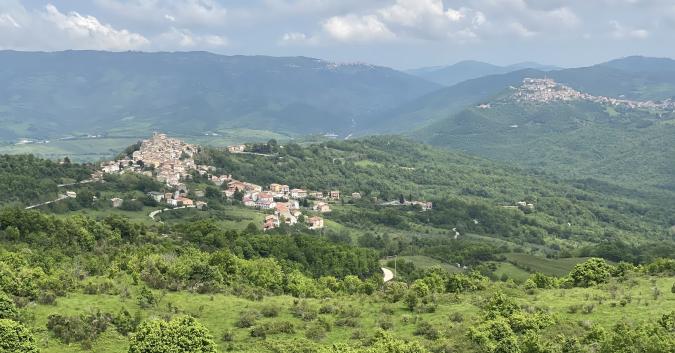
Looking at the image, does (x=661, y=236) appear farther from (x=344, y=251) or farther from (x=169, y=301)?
(x=169, y=301)

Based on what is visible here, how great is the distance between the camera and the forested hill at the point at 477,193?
136 m

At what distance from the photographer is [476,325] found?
29.9m

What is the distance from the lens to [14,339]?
23.3 m

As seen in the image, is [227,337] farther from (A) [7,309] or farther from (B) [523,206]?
(B) [523,206]

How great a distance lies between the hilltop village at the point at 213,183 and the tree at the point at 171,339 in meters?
71.6

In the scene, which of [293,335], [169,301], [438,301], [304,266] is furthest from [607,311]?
[304,266]

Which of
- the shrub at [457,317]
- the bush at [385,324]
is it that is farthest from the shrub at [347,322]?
the shrub at [457,317]

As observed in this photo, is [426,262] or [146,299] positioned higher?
[146,299]

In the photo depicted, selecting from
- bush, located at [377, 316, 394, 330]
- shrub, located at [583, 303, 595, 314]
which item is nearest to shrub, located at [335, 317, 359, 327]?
bush, located at [377, 316, 394, 330]

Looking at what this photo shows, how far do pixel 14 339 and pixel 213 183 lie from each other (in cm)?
11445

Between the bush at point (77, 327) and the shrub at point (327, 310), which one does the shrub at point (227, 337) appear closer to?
the bush at point (77, 327)

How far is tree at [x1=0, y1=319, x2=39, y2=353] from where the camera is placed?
23.0 m

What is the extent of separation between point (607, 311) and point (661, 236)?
124 metres

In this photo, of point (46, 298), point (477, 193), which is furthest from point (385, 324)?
point (477, 193)
